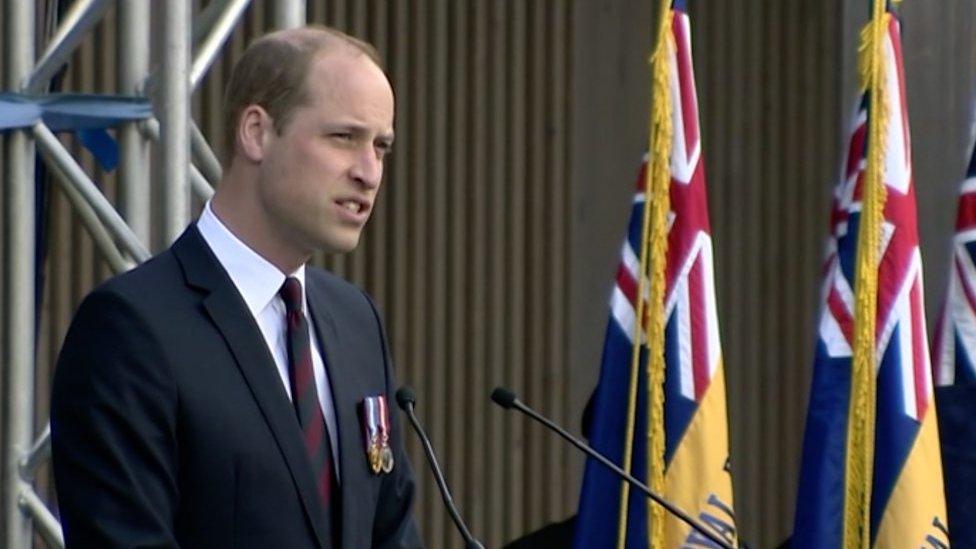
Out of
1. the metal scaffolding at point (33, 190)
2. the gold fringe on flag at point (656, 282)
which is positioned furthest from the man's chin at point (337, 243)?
the gold fringe on flag at point (656, 282)

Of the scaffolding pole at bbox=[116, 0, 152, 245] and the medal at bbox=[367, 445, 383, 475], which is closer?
the medal at bbox=[367, 445, 383, 475]

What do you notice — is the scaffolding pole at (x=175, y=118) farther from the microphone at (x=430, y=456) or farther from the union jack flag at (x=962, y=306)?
the union jack flag at (x=962, y=306)

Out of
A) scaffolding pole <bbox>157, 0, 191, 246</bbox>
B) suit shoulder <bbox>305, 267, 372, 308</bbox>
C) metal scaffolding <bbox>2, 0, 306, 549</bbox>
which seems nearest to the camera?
suit shoulder <bbox>305, 267, 372, 308</bbox>

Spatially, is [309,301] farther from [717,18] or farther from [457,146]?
[717,18]

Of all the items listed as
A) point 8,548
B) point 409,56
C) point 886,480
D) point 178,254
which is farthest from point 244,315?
point 409,56

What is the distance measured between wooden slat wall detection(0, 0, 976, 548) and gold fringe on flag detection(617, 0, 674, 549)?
3.74 feet

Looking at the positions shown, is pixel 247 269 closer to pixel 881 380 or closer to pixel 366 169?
pixel 366 169

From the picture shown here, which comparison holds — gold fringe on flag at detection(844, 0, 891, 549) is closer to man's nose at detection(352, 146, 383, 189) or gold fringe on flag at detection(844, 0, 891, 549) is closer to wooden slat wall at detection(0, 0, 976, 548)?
wooden slat wall at detection(0, 0, 976, 548)

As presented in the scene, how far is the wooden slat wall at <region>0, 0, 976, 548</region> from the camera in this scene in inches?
221

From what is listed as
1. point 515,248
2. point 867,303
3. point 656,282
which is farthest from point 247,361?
point 515,248

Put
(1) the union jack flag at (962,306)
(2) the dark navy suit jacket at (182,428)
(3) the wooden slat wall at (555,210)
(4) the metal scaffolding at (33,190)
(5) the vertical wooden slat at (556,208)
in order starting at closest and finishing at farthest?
(2) the dark navy suit jacket at (182,428) → (4) the metal scaffolding at (33,190) → (1) the union jack flag at (962,306) → (3) the wooden slat wall at (555,210) → (5) the vertical wooden slat at (556,208)

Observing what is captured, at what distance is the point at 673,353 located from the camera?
441cm

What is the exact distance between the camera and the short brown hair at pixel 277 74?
2252mm

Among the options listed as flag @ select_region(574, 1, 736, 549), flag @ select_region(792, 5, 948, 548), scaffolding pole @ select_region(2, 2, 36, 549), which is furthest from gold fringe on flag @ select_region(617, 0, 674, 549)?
scaffolding pole @ select_region(2, 2, 36, 549)
